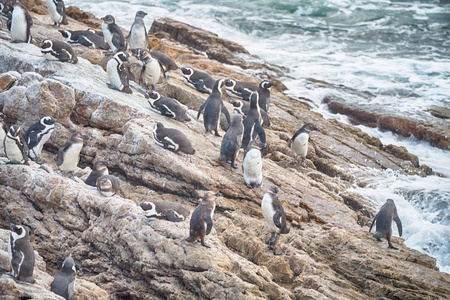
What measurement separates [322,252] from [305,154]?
4.14 meters

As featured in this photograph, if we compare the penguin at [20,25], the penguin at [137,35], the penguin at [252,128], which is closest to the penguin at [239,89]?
the penguin at [252,128]

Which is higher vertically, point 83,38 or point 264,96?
point 83,38

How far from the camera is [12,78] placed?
11617 millimetres

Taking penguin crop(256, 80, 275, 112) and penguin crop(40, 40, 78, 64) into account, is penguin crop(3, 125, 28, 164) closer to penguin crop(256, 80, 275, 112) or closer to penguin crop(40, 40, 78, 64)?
penguin crop(40, 40, 78, 64)

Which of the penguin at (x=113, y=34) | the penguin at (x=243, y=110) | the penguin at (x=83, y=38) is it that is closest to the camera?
the penguin at (x=243, y=110)

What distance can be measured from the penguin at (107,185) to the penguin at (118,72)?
3.85m

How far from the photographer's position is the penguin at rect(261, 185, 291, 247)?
888cm

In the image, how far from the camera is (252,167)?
10.2 meters

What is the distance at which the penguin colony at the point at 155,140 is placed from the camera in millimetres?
7586

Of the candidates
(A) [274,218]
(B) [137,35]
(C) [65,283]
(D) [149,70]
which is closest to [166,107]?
(D) [149,70]

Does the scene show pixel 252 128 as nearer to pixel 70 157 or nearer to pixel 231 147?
pixel 231 147

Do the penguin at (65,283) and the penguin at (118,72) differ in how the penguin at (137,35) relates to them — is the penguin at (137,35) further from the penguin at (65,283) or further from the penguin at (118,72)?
the penguin at (65,283)

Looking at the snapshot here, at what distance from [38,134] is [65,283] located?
154 inches

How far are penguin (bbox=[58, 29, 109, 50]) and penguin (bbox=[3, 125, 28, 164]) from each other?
6337 mm
